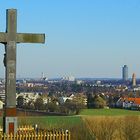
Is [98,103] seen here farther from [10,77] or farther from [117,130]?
[10,77]

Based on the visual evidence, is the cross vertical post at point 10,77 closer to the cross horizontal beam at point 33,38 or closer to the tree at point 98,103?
the cross horizontal beam at point 33,38

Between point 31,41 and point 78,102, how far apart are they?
303 ft

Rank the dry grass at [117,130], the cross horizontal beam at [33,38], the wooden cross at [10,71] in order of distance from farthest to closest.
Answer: the dry grass at [117,130]
the cross horizontal beam at [33,38]
the wooden cross at [10,71]

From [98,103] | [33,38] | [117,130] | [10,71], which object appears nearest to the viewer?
[10,71]

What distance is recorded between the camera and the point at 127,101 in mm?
125500

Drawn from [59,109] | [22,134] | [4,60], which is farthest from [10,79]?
[59,109]

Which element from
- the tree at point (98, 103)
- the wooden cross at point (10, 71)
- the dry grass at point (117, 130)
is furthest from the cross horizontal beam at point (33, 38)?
the tree at point (98, 103)

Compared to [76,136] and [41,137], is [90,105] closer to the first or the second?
[76,136]

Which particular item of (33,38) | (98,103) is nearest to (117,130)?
(33,38)

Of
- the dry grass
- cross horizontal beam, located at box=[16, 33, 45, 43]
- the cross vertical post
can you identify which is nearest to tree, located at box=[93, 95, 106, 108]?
the dry grass

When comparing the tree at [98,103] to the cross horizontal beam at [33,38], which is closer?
the cross horizontal beam at [33,38]

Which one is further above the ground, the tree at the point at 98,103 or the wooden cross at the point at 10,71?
the wooden cross at the point at 10,71

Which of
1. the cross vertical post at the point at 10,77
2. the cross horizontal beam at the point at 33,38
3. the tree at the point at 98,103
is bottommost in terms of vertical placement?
the tree at the point at 98,103

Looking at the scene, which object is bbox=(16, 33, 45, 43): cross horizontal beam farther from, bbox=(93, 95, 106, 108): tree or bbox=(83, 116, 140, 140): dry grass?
bbox=(93, 95, 106, 108): tree
